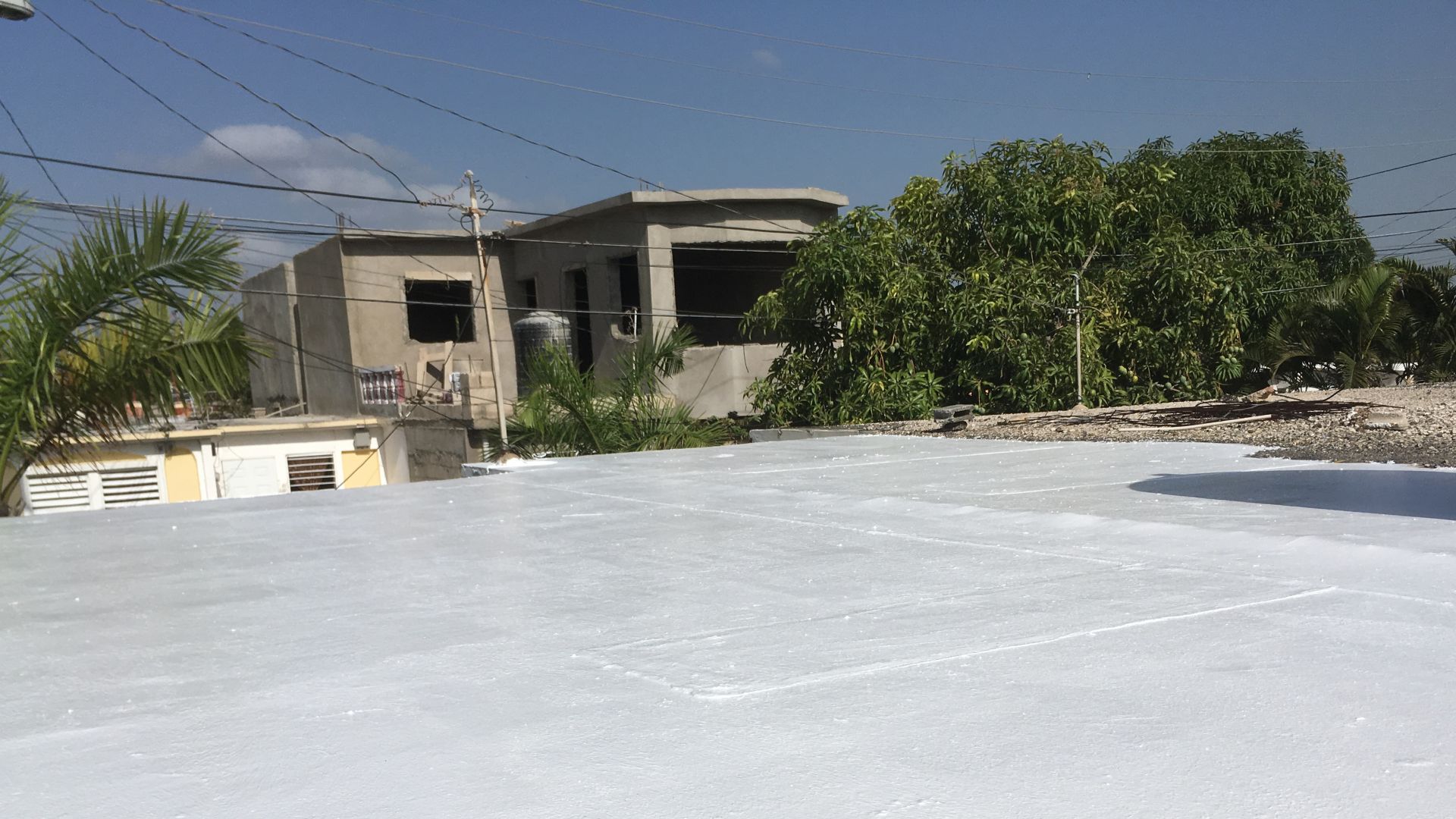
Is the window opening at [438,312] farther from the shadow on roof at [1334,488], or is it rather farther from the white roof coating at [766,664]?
the shadow on roof at [1334,488]

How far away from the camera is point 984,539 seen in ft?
14.4

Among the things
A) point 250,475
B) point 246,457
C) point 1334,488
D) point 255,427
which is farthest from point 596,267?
point 1334,488

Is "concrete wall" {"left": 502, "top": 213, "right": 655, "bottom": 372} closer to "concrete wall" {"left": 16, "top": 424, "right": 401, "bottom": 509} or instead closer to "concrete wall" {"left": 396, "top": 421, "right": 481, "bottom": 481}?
"concrete wall" {"left": 396, "top": 421, "right": 481, "bottom": 481}

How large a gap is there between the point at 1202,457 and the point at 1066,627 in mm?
4482

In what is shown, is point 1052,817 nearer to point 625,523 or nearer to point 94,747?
point 94,747

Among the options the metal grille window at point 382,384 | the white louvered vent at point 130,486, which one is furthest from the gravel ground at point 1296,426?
the metal grille window at point 382,384

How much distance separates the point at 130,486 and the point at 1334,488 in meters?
18.7

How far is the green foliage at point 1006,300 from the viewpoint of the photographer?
44.5 feet

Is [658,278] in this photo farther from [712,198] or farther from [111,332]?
[111,332]

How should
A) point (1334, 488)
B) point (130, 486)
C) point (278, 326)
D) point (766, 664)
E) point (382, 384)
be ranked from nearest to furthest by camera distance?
point (766, 664)
point (1334, 488)
point (130, 486)
point (382, 384)
point (278, 326)

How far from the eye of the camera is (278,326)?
29375 millimetres

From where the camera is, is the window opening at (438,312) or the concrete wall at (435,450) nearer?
the concrete wall at (435,450)

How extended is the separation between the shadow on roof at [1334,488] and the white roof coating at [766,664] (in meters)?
0.04

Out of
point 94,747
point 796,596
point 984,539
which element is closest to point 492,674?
point 94,747
